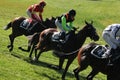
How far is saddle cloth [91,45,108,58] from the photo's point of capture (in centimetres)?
1407

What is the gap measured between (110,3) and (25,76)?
140ft

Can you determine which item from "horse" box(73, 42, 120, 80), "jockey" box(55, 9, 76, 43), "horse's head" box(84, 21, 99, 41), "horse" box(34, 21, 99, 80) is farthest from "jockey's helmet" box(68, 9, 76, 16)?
"horse" box(73, 42, 120, 80)

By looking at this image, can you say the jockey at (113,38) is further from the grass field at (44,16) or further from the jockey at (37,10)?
the jockey at (37,10)

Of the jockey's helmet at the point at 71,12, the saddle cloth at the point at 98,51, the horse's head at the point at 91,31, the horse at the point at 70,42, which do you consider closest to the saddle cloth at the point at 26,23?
the horse at the point at 70,42

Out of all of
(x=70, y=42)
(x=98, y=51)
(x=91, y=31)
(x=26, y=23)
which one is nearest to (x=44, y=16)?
(x=26, y=23)

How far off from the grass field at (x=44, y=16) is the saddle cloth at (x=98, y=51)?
224 cm

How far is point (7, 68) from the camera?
15742 mm

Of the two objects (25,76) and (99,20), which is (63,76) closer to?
(25,76)

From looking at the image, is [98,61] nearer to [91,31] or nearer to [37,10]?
[91,31]

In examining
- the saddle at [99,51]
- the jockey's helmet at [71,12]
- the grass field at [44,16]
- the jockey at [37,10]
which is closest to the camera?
the saddle at [99,51]

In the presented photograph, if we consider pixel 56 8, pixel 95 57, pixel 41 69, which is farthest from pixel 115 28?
pixel 56 8

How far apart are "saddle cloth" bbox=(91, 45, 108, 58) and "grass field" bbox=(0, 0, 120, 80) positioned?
2.24 metres

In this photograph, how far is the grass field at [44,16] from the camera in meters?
15.7

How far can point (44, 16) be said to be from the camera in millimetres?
44312
